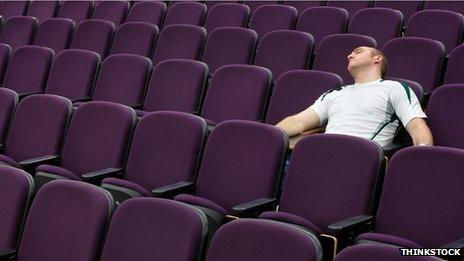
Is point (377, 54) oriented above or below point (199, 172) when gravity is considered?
above

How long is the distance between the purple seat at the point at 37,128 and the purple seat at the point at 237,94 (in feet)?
0.69

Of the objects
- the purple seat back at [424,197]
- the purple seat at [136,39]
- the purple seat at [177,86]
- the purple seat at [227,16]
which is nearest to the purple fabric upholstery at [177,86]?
the purple seat at [177,86]

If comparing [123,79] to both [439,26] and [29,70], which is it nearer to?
[29,70]

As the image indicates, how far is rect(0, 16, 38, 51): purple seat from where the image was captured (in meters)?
1.50

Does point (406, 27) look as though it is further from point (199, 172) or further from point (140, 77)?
point (199, 172)

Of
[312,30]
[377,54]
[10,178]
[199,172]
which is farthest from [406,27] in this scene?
[10,178]

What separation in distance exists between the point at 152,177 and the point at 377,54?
339 mm

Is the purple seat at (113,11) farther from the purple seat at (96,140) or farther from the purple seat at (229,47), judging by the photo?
the purple seat at (96,140)

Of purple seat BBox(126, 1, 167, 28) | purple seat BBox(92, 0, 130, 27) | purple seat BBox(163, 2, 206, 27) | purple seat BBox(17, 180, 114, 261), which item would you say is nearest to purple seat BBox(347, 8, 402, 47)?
purple seat BBox(163, 2, 206, 27)

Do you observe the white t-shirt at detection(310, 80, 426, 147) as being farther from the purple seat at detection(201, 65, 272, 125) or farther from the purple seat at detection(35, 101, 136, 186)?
the purple seat at detection(35, 101, 136, 186)

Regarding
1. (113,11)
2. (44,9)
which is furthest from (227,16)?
(44,9)

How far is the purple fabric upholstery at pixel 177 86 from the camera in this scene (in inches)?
41.6

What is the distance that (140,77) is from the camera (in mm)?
1124

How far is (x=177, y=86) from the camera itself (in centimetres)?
107
